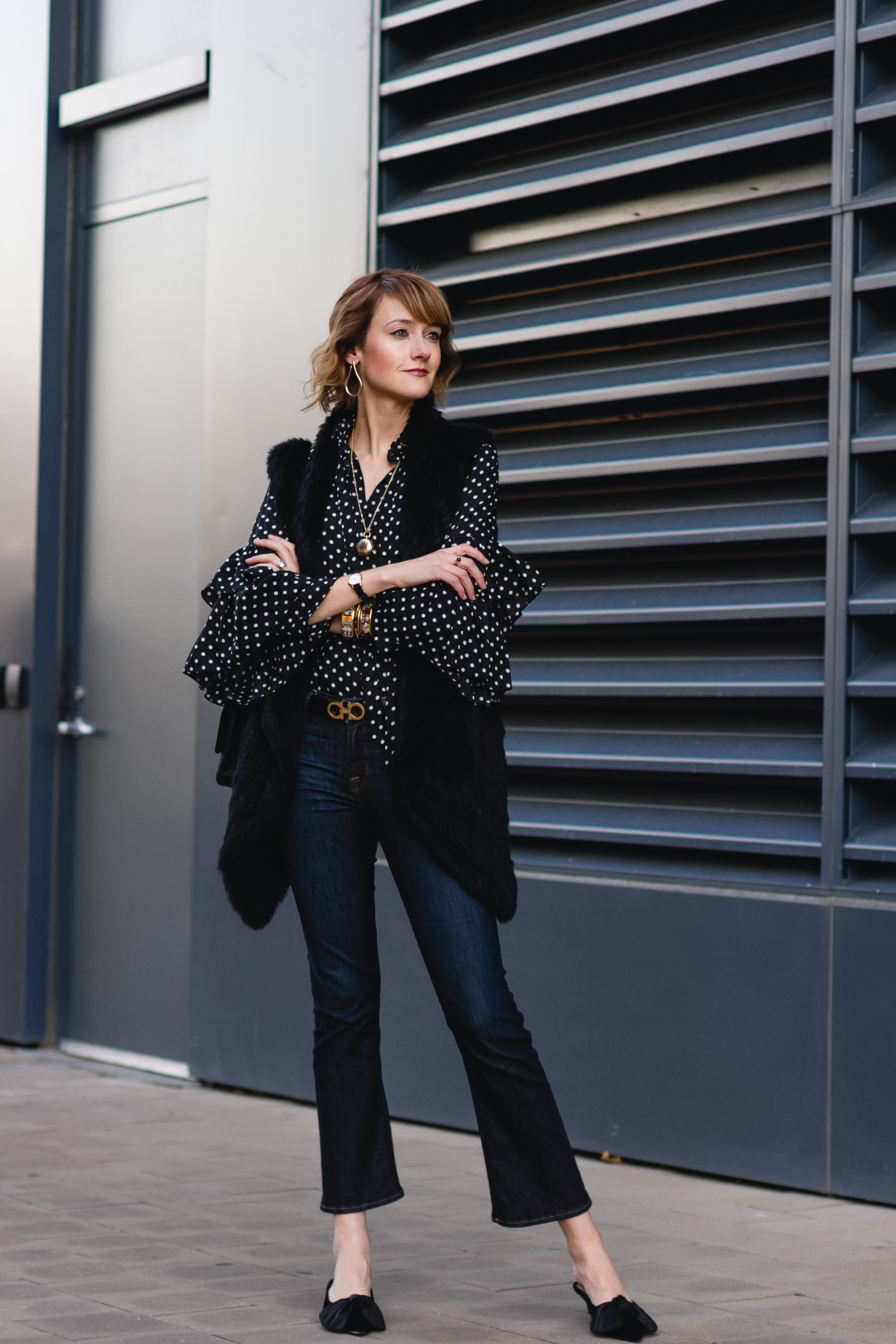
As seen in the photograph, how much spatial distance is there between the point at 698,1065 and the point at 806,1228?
634 mm

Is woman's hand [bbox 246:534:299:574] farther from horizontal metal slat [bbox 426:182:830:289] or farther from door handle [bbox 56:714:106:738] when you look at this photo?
door handle [bbox 56:714:106:738]

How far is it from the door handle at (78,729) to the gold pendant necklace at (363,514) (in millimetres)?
3466

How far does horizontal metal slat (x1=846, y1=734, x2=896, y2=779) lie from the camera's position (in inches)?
175

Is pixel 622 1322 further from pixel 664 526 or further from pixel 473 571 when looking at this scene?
pixel 664 526

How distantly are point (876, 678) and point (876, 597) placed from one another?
0.20 meters

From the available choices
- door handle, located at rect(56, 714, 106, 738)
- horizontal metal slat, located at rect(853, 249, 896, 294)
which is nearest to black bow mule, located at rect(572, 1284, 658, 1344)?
horizontal metal slat, located at rect(853, 249, 896, 294)

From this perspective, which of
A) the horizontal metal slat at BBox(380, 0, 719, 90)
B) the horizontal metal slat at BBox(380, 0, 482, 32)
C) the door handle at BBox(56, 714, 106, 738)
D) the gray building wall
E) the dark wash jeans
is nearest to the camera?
the dark wash jeans

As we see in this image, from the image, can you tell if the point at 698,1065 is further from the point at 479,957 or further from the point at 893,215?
the point at 893,215

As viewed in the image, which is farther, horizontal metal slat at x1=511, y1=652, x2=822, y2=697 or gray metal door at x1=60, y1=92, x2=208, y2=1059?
gray metal door at x1=60, y1=92, x2=208, y2=1059

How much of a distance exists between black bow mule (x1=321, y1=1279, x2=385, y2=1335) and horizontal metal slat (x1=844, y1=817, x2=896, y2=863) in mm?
1702

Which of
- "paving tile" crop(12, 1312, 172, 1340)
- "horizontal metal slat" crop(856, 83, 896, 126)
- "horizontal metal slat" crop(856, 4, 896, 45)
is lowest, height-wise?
"paving tile" crop(12, 1312, 172, 1340)

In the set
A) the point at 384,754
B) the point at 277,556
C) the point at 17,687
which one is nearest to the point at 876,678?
the point at 384,754

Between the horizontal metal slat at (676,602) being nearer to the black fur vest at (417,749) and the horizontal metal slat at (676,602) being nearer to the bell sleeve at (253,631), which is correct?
the black fur vest at (417,749)

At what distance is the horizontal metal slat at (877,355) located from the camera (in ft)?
14.7
